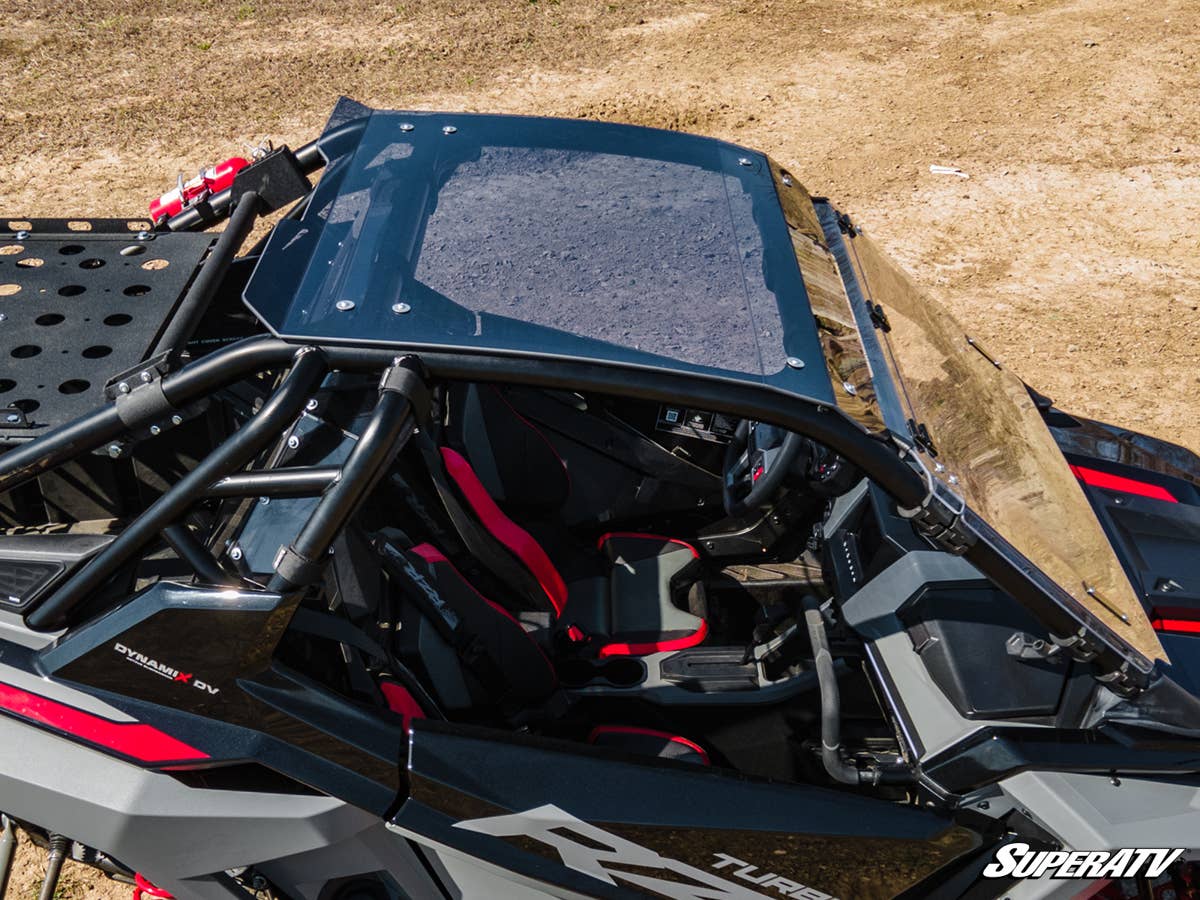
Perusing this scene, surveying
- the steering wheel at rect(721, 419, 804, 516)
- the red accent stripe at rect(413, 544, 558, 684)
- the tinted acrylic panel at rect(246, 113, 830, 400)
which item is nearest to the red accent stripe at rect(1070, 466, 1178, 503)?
the steering wheel at rect(721, 419, 804, 516)

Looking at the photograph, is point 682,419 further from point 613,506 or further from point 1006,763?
point 1006,763

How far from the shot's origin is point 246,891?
88.0 inches

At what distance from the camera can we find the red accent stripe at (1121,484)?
9.54ft

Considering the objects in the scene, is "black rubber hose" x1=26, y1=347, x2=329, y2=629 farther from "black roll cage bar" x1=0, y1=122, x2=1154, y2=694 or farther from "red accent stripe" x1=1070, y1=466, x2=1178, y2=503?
"red accent stripe" x1=1070, y1=466, x2=1178, y2=503

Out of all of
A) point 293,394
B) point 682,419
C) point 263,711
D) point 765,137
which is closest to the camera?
point 293,394

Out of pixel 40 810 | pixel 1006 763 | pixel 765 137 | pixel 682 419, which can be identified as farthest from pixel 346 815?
pixel 765 137

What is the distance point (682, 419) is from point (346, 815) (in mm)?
1794

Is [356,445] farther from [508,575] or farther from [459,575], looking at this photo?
[508,575]

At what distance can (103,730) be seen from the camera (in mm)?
2033

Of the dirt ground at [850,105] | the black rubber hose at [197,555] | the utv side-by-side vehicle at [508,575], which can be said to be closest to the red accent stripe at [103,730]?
the utv side-by-side vehicle at [508,575]
